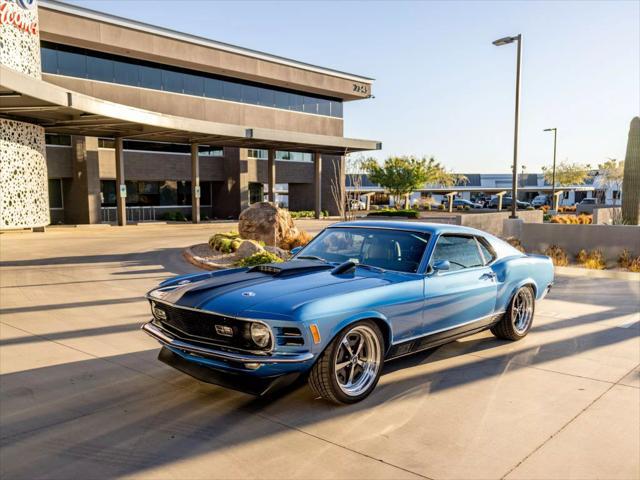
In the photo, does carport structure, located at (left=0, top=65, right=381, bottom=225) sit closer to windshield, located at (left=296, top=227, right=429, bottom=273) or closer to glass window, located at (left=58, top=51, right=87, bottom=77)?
glass window, located at (left=58, top=51, right=87, bottom=77)

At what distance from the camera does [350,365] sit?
15.6 feet

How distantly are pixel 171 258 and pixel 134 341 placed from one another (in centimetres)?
807

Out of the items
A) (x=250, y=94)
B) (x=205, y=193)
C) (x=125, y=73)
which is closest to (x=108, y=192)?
(x=125, y=73)

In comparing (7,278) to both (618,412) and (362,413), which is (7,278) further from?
(618,412)

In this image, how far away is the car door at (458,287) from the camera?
5340 millimetres

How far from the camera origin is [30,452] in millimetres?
3834

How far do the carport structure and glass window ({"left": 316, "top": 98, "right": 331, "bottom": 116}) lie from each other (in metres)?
3.96

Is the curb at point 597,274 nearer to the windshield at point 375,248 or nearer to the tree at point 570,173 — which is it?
the windshield at point 375,248

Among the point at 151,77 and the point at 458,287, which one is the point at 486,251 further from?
the point at 151,77

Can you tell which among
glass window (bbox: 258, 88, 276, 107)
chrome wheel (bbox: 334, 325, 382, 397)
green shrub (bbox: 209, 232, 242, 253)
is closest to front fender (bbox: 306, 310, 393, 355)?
chrome wheel (bbox: 334, 325, 382, 397)

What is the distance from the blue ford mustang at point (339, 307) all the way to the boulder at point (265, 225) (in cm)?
855

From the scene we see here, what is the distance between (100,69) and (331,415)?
30.8m

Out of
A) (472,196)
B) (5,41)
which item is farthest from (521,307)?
(472,196)

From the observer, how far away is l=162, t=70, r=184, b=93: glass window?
33.2 metres
